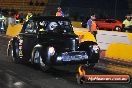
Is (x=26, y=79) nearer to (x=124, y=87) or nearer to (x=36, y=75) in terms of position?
(x=36, y=75)

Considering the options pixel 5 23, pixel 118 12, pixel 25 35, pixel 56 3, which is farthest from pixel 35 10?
pixel 25 35

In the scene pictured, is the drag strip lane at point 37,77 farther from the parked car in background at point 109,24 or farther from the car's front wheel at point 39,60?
the parked car in background at point 109,24

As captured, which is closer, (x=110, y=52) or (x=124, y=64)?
(x=124, y=64)

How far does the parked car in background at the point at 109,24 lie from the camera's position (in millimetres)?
41438

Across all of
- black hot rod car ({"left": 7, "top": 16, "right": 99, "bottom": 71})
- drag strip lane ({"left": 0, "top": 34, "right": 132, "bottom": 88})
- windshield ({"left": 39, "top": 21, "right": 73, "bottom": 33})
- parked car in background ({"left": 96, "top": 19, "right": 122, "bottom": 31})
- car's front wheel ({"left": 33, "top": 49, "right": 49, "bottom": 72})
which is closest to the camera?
drag strip lane ({"left": 0, "top": 34, "right": 132, "bottom": 88})

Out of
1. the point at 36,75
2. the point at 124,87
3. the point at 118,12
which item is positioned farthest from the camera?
the point at 118,12

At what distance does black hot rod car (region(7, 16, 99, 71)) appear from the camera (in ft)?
37.3

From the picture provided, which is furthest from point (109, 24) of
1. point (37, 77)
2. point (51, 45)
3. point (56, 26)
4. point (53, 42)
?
point (37, 77)

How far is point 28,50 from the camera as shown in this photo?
12.7 m

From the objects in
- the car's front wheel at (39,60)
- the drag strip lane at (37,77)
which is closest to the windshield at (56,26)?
the car's front wheel at (39,60)

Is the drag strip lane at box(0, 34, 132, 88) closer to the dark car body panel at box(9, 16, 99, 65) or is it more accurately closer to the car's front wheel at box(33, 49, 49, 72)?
the car's front wheel at box(33, 49, 49, 72)

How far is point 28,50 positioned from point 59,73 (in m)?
1.51

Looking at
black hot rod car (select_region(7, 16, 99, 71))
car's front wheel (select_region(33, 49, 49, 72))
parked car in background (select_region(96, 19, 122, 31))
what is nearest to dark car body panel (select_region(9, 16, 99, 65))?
black hot rod car (select_region(7, 16, 99, 71))

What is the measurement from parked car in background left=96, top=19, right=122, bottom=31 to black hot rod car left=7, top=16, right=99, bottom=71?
94.3 ft
